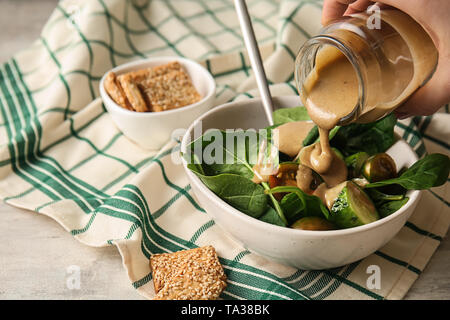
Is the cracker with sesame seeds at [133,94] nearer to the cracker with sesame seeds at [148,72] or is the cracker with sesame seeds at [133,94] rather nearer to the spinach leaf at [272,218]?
the cracker with sesame seeds at [148,72]

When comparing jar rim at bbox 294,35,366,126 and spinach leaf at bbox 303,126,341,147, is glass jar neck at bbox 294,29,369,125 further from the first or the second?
spinach leaf at bbox 303,126,341,147

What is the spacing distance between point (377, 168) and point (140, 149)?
0.68 meters

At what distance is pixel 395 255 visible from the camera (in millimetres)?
1127

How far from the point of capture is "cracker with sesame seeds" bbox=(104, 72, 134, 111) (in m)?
1.45

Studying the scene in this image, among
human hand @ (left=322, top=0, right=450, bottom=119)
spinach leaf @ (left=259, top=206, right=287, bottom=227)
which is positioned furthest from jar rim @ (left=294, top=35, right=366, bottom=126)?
spinach leaf @ (left=259, top=206, right=287, bottom=227)

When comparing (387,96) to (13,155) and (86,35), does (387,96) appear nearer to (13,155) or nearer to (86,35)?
(13,155)

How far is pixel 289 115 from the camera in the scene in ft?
4.18

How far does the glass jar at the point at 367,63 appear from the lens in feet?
3.07

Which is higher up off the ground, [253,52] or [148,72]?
[253,52]

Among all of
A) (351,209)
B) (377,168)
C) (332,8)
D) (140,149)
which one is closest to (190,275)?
(351,209)

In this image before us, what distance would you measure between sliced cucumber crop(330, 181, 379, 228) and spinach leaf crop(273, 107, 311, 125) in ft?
0.92

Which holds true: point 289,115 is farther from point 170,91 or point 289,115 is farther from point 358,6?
point 170,91
